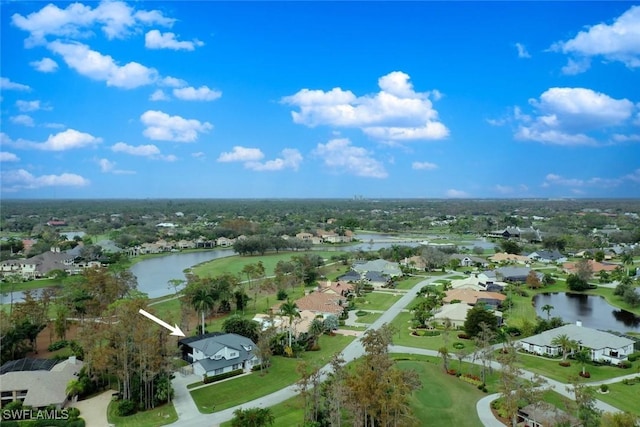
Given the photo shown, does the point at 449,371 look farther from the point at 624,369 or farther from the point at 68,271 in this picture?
the point at 68,271

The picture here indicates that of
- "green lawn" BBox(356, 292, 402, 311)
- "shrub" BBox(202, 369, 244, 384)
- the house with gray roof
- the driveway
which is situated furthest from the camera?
"green lawn" BBox(356, 292, 402, 311)

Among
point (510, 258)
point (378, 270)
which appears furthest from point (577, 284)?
point (378, 270)

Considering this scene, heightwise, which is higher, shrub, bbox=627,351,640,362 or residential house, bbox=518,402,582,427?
residential house, bbox=518,402,582,427

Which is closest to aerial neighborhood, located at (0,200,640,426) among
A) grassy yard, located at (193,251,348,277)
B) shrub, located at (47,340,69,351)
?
shrub, located at (47,340,69,351)

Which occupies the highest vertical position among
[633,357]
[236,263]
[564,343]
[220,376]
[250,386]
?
[564,343]

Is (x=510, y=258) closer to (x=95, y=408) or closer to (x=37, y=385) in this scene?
(x=95, y=408)

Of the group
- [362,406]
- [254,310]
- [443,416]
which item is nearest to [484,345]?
[443,416]

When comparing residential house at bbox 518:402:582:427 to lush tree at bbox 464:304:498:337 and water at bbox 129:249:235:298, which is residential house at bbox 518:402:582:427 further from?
water at bbox 129:249:235:298

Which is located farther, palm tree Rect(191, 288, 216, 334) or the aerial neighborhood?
palm tree Rect(191, 288, 216, 334)
